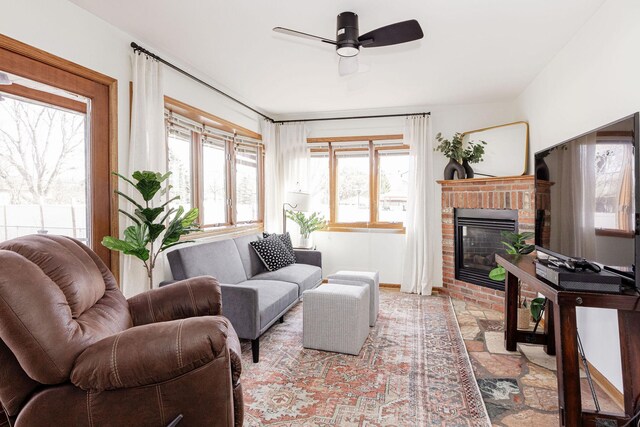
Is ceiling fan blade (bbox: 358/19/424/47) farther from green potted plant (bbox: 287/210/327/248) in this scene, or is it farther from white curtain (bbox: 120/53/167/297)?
green potted plant (bbox: 287/210/327/248)

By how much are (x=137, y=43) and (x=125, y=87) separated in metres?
0.41

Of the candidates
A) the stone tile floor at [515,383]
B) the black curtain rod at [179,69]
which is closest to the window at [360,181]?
the black curtain rod at [179,69]

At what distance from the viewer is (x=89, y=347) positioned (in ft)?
4.29

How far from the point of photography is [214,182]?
4.08 m

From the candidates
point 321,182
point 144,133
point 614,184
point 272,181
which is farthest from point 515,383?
point 272,181

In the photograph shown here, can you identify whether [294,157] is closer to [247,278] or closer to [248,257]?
[248,257]

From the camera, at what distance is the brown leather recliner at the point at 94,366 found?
3.95 feet

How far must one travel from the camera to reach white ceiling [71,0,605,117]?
2.32m

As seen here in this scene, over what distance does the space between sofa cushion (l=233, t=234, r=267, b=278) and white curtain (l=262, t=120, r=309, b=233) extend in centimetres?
117

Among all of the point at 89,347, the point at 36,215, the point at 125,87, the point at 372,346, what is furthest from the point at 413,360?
the point at 125,87

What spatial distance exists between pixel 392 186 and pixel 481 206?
4.25 feet

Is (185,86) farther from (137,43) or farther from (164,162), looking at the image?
(164,162)

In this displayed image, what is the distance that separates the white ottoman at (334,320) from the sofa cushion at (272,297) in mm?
293

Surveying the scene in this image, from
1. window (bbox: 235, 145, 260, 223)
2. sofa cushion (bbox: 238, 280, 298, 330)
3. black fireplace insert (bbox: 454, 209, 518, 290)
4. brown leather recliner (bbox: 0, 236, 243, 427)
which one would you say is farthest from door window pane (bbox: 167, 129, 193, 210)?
black fireplace insert (bbox: 454, 209, 518, 290)
